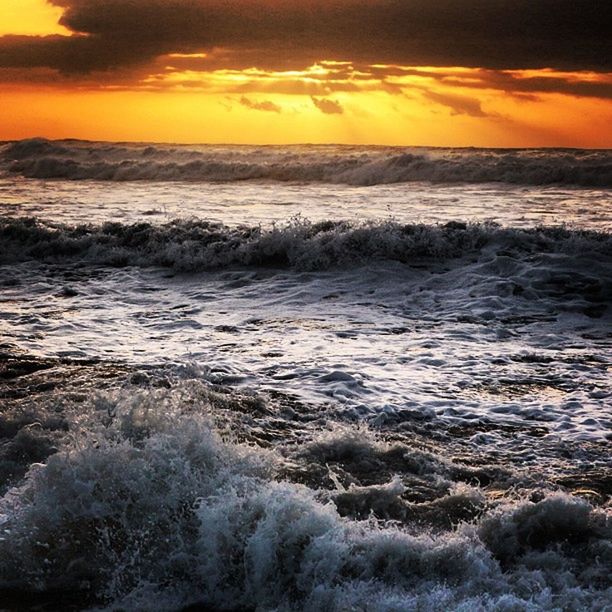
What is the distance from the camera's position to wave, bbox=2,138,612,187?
29.9 m

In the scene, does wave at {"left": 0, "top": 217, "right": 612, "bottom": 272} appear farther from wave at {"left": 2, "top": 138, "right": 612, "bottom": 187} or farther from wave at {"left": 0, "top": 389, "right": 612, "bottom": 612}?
wave at {"left": 2, "top": 138, "right": 612, "bottom": 187}

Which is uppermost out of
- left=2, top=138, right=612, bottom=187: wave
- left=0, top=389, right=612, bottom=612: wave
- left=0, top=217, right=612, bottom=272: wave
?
left=2, top=138, right=612, bottom=187: wave

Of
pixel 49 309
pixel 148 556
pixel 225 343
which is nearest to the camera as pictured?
pixel 148 556

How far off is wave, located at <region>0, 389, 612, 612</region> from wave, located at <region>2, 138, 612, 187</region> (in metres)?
25.9

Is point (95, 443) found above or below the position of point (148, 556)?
above

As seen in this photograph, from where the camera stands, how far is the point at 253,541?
410cm

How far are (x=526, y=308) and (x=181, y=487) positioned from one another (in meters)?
6.92

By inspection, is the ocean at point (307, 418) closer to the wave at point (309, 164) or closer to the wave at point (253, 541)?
the wave at point (253, 541)

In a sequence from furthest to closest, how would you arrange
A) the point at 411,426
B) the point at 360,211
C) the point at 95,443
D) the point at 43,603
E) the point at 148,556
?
the point at 360,211 → the point at 411,426 → the point at 95,443 → the point at 148,556 → the point at 43,603

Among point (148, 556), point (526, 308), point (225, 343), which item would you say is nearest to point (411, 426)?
point (148, 556)

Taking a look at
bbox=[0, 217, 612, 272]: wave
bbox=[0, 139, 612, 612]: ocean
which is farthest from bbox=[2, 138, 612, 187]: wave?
bbox=[0, 139, 612, 612]: ocean

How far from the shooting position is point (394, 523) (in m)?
4.43

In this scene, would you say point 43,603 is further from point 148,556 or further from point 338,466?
point 338,466

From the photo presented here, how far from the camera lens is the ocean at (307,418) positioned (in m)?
4.04
